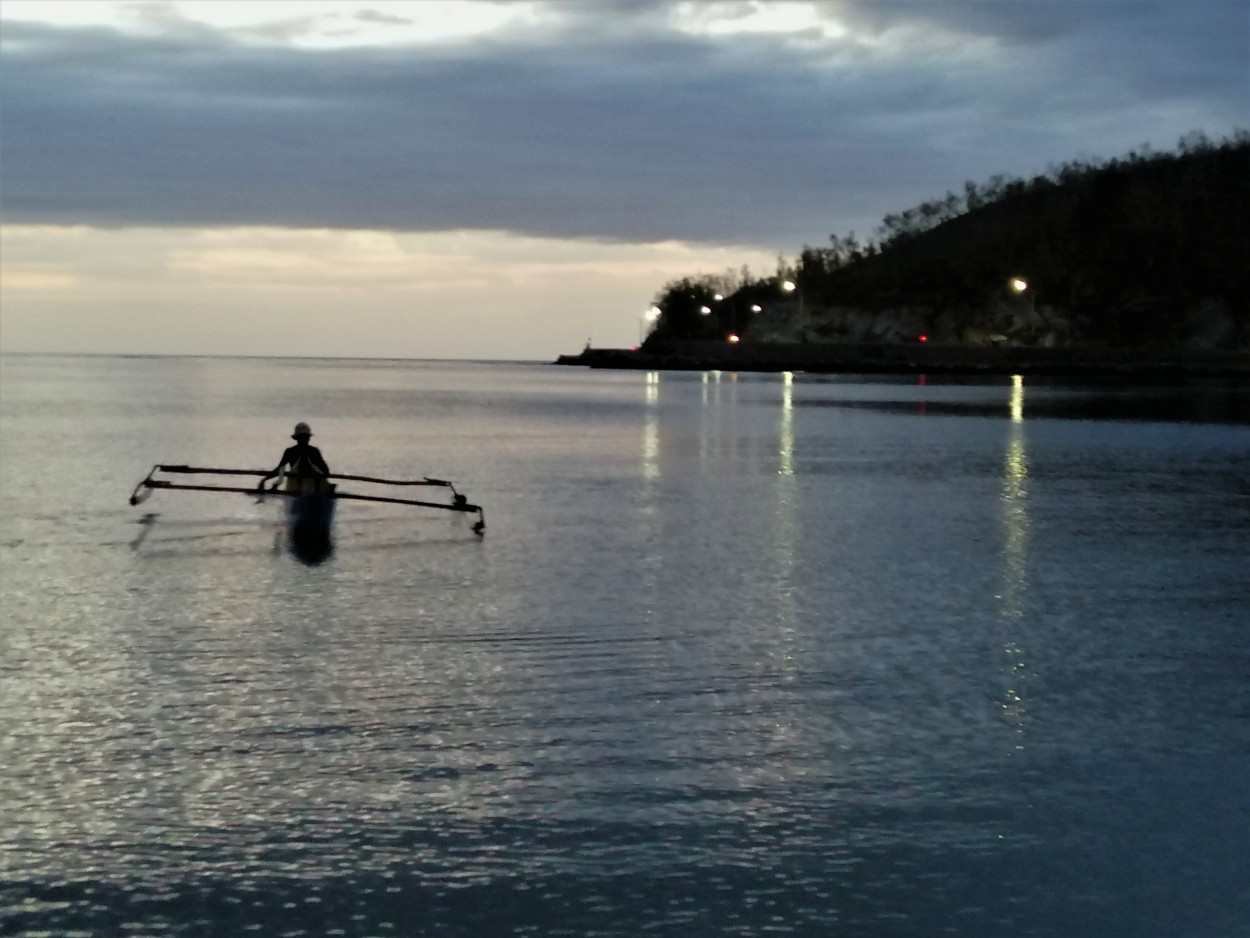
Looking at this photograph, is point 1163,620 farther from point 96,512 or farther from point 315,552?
point 96,512

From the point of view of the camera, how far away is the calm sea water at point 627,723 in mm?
9758

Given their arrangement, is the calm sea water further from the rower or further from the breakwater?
the breakwater

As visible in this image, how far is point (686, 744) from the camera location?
12.9 m

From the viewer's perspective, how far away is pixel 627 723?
13484 millimetres

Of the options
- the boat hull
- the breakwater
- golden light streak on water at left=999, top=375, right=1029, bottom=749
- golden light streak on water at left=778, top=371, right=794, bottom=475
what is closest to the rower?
the boat hull

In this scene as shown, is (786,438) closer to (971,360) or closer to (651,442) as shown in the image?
(651,442)

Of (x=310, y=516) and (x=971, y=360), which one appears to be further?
(x=971, y=360)

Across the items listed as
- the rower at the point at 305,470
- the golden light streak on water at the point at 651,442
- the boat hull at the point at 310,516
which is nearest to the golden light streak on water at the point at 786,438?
the golden light streak on water at the point at 651,442

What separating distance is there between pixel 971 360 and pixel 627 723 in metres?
151

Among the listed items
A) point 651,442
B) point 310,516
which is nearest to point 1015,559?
point 310,516

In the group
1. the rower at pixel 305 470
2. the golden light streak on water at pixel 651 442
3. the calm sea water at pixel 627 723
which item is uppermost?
the rower at pixel 305 470

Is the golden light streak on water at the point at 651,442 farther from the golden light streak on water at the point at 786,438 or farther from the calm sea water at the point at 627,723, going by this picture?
the calm sea water at the point at 627,723

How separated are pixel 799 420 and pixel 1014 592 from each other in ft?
167

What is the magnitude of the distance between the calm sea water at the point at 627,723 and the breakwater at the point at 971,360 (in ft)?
426
